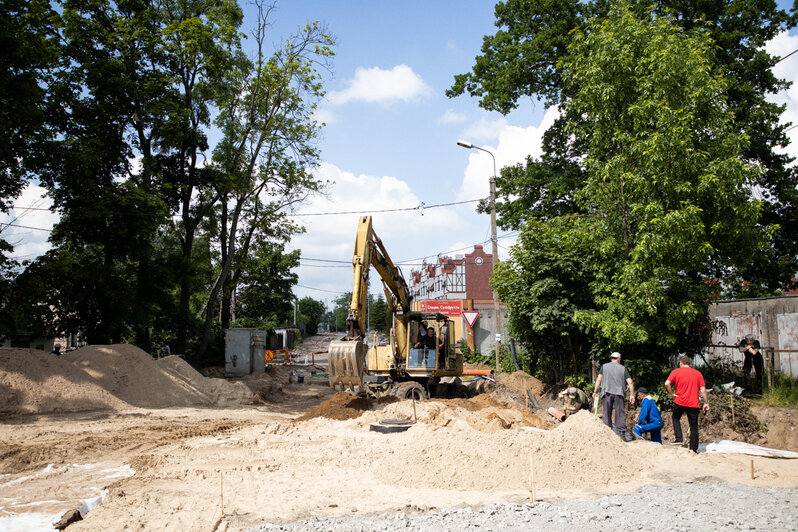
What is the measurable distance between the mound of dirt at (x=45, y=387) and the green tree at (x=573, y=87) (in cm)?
1498

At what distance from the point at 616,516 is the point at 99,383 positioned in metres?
15.5

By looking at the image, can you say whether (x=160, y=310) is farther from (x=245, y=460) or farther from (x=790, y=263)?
(x=790, y=263)

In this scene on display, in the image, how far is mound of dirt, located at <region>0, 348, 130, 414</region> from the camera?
15.1 metres

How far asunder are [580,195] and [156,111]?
52.6 feet

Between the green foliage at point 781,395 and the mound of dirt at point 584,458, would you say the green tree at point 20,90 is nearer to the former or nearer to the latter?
the mound of dirt at point 584,458

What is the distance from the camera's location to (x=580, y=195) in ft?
49.8

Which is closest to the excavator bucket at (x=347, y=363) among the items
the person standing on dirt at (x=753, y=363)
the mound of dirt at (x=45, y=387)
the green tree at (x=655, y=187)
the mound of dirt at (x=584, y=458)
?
the mound of dirt at (x=584, y=458)

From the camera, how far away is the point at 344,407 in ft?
46.5

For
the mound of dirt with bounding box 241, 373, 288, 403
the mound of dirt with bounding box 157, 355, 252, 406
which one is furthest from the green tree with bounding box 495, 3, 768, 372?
the mound of dirt with bounding box 157, 355, 252, 406

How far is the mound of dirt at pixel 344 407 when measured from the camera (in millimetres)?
13703

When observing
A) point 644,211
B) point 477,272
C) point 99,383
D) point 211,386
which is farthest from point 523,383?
point 477,272

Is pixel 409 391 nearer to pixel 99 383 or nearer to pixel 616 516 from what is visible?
pixel 99 383

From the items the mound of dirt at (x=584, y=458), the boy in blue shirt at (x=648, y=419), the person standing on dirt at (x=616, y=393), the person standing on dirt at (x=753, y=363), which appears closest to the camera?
the mound of dirt at (x=584, y=458)

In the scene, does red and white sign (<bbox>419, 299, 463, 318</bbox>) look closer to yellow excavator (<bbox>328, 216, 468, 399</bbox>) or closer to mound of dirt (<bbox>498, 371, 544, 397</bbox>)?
mound of dirt (<bbox>498, 371, 544, 397</bbox>)
